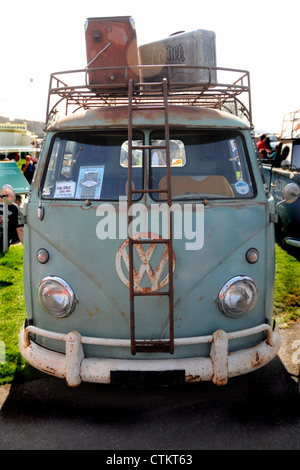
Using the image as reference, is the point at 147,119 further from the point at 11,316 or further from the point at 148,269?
the point at 11,316

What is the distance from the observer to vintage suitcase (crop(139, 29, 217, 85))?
3963mm

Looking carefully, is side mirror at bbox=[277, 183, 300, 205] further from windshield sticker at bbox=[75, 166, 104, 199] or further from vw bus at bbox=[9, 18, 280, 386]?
windshield sticker at bbox=[75, 166, 104, 199]

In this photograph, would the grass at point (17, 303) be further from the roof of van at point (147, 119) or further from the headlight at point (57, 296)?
the roof of van at point (147, 119)

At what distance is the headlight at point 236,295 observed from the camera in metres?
3.09

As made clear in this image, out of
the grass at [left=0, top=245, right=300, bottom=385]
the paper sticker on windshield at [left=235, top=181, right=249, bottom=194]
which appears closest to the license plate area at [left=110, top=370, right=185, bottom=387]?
the grass at [left=0, top=245, right=300, bottom=385]

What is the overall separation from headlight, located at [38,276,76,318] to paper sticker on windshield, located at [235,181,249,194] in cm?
153

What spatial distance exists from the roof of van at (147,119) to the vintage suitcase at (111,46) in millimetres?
344

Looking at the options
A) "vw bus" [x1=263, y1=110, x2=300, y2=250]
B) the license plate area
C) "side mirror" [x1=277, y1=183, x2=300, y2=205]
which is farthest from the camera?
"vw bus" [x1=263, y1=110, x2=300, y2=250]

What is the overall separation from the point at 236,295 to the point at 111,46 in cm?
232

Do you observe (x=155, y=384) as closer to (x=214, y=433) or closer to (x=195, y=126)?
(x=214, y=433)

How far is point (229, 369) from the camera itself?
304 cm

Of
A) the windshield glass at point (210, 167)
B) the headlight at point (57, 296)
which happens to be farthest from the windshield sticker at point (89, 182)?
the headlight at point (57, 296)

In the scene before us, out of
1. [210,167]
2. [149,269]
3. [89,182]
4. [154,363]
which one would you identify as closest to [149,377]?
[154,363]
